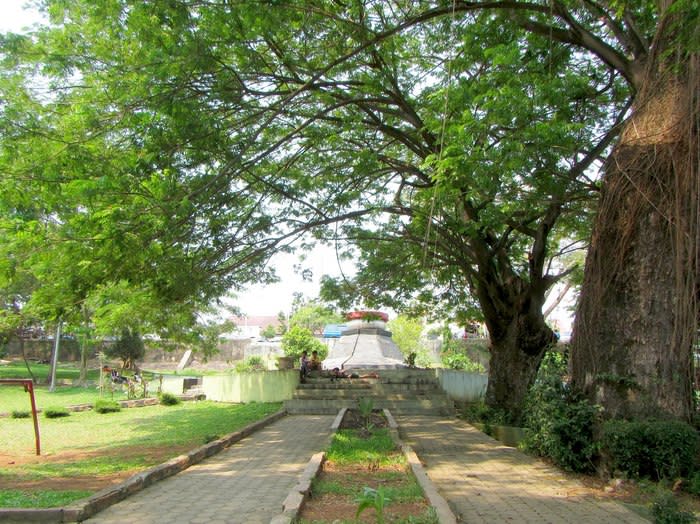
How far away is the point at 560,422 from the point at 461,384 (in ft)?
44.3

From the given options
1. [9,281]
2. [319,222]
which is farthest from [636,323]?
[9,281]

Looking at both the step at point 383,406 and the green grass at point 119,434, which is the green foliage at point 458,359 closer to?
the step at point 383,406

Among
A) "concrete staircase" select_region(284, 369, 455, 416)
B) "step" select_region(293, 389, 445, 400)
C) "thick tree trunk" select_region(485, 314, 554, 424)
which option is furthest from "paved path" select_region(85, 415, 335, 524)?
"step" select_region(293, 389, 445, 400)

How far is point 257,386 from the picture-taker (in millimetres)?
21031

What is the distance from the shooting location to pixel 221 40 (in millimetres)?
8375

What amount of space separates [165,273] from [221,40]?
3.62 meters

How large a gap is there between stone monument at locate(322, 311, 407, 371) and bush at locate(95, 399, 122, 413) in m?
9.19

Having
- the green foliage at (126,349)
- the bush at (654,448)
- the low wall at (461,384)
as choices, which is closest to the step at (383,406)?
the low wall at (461,384)

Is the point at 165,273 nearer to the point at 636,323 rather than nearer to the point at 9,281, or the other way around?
the point at 9,281

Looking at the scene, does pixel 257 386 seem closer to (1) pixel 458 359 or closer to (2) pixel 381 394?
(2) pixel 381 394

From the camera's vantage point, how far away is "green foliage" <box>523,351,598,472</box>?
837cm

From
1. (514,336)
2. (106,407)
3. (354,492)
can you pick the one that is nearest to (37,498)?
(354,492)

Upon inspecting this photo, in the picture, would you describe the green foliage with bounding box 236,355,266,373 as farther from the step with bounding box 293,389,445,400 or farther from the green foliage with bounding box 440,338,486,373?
the green foliage with bounding box 440,338,486,373

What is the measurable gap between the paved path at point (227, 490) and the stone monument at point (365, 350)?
14058 millimetres
